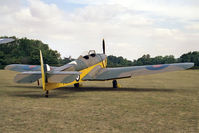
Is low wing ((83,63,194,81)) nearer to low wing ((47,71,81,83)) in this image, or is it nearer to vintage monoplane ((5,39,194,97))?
vintage monoplane ((5,39,194,97))

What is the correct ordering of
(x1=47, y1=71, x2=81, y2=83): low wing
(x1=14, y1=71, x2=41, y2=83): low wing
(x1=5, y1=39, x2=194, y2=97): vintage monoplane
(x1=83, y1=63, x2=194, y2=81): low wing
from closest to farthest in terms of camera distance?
(x1=47, y1=71, x2=81, y2=83): low wing < (x1=14, y1=71, x2=41, y2=83): low wing < (x1=5, y1=39, x2=194, y2=97): vintage monoplane < (x1=83, y1=63, x2=194, y2=81): low wing

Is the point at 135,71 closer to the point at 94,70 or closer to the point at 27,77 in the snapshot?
the point at 94,70

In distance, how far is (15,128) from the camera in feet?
16.3

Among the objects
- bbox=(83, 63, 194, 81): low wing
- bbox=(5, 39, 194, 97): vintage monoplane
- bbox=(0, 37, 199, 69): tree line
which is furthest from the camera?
bbox=(0, 37, 199, 69): tree line

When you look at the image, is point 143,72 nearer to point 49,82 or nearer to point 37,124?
point 49,82

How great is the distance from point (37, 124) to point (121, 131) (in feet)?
6.26

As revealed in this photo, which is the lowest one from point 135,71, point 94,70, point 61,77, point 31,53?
point 61,77

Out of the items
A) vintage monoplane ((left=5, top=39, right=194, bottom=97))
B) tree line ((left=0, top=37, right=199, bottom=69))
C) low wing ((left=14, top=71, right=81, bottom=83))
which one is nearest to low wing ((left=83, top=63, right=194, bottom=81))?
vintage monoplane ((left=5, top=39, right=194, bottom=97))

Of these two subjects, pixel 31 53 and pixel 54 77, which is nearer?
pixel 54 77

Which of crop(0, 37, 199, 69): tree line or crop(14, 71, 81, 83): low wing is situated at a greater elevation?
crop(0, 37, 199, 69): tree line

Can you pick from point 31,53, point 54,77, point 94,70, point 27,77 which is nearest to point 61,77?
point 54,77

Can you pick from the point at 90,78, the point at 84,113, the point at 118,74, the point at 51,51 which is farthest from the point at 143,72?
the point at 51,51

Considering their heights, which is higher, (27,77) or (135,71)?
(135,71)

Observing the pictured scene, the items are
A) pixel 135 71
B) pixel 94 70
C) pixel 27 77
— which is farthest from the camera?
pixel 94 70
